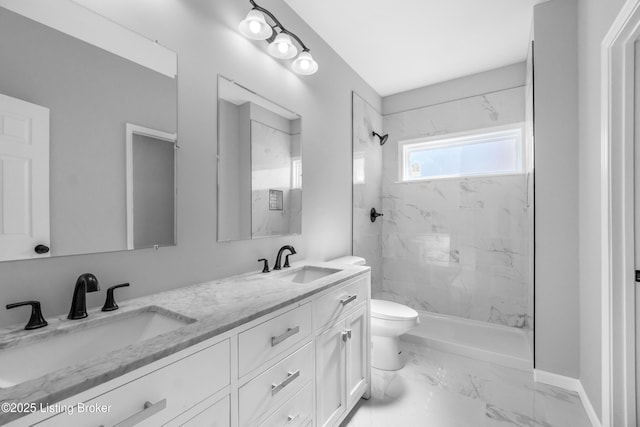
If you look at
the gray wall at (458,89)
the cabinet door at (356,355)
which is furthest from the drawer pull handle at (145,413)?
the gray wall at (458,89)

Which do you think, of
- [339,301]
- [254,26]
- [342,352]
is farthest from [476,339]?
[254,26]

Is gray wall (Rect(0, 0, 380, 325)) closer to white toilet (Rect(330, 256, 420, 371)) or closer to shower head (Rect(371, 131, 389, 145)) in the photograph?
white toilet (Rect(330, 256, 420, 371))

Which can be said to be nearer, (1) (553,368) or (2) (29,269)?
(2) (29,269)

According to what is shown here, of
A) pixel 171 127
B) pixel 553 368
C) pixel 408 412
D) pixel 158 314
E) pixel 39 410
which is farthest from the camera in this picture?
pixel 553 368

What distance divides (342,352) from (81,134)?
1491 millimetres

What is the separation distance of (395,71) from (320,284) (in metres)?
2.45

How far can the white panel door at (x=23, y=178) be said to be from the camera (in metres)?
0.86

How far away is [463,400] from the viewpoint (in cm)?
185

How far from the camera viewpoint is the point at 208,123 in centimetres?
148

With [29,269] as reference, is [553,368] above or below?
below

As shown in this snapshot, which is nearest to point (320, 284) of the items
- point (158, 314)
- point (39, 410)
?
point (158, 314)

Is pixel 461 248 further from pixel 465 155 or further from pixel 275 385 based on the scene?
pixel 275 385

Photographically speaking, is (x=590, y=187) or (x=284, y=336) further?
(x=590, y=187)

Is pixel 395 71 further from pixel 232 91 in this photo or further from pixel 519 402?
pixel 519 402
